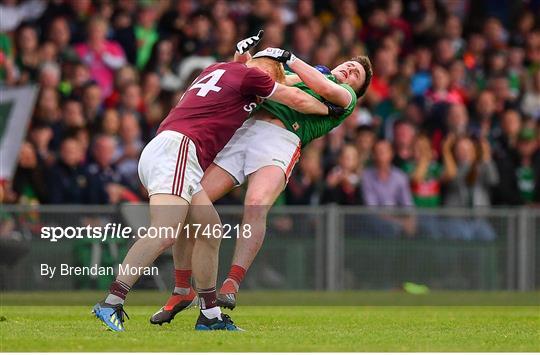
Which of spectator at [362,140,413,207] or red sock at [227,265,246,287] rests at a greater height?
spectator at [362,140,413,207]

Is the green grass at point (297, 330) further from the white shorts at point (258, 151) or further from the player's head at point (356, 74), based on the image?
the player's head at point (356, 74)

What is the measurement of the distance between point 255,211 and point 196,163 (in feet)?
3.32

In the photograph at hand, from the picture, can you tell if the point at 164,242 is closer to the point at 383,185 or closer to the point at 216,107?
the point at 216,107

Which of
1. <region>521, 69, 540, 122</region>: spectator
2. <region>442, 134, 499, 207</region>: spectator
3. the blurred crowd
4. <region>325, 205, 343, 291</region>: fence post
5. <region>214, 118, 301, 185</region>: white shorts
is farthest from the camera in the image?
<region>521, 69, 540, 122</region>: spectator

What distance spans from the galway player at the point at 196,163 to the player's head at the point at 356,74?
120 centimetres


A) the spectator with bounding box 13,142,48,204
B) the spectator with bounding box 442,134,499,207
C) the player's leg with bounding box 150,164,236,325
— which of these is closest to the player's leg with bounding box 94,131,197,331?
the player's leg with bounding box 150,164,236,325

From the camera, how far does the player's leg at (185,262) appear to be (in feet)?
35.7

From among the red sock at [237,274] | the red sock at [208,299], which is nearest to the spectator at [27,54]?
the red sock at [237,274]

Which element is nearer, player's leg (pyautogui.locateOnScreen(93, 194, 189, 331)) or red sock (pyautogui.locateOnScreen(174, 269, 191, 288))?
player's leg (pyautogui.locateOnScreen(93, 194, 189, 331))

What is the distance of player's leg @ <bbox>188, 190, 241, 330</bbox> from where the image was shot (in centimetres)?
1062

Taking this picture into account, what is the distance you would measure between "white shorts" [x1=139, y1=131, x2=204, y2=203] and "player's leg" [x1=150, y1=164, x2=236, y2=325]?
0.43 metres

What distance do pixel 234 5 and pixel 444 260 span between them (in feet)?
19.4

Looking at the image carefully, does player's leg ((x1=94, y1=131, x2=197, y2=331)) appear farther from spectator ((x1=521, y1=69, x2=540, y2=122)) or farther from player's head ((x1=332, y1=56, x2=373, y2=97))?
spectator ((x1=521, y1=69, x2=540, y2=122))

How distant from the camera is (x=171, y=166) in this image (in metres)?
10.3
